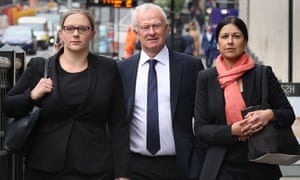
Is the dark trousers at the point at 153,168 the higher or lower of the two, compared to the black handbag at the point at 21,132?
lower

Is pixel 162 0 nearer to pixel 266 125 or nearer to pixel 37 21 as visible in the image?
pixel 37 21

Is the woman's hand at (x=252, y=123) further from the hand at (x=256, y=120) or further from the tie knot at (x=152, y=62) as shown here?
the tie knot at (x=152, y=62)

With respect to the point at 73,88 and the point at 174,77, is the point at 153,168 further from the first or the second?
the point at 73,88

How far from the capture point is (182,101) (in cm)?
561

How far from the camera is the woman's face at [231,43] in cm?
518

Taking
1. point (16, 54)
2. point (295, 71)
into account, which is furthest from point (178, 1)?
point (16, 54)

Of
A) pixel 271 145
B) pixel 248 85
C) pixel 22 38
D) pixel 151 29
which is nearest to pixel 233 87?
pixel 248 85

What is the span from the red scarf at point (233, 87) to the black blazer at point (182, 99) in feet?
1.67

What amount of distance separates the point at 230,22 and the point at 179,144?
36.6 inches

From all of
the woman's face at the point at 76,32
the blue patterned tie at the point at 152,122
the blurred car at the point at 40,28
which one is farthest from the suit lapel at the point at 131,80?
the blurred car at the point at 40,28

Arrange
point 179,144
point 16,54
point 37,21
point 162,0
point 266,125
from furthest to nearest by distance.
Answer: point 162,0 < point 37,21 < point 16,54 < point 179,144 < point 266,125

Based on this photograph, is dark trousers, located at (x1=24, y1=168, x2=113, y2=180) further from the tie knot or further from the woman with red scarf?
the tie knot

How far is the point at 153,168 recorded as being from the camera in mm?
5531

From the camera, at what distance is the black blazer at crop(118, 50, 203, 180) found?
18.2ft
